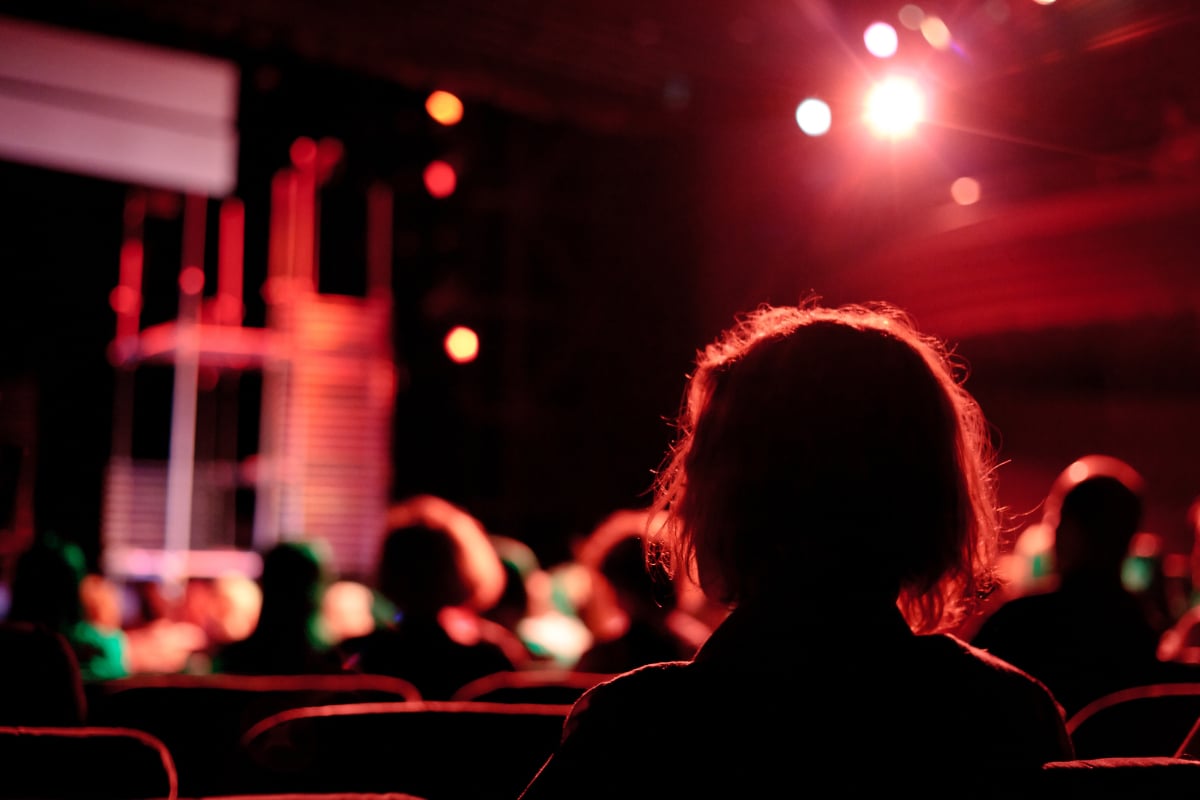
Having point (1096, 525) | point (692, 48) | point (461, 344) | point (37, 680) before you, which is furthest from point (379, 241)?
point (1096, 525)

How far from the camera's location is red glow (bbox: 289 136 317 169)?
8.76 meters

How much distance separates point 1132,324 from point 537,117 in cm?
573

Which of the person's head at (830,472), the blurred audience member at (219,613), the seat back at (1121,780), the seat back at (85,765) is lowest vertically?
the blurred audience member at (219,613)

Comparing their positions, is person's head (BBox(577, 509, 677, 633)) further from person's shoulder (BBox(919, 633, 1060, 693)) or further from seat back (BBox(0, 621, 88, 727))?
person's shoulder (BBox(919, 633, 1060, 693))

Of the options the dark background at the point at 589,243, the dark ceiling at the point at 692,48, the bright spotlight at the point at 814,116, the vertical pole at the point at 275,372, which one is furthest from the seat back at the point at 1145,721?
the vertical pole at the point at 275,372

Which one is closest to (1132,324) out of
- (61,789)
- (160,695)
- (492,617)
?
(492,617)

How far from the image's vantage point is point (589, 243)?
969cm

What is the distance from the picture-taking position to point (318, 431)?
899 centimetres

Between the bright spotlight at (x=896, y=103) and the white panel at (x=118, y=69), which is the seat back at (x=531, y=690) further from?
the white panel at (x=118, y=69)

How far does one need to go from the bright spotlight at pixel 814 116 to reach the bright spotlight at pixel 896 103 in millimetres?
285

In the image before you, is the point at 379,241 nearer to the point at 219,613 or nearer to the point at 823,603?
the point at 219,613

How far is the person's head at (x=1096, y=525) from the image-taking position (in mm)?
2830

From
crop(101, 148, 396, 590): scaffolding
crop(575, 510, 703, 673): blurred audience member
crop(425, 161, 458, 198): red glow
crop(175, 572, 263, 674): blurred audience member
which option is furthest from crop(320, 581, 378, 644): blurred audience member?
crop(425, 161, 458, 198): red glow

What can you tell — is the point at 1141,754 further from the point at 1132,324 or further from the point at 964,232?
the point at 1132,324
